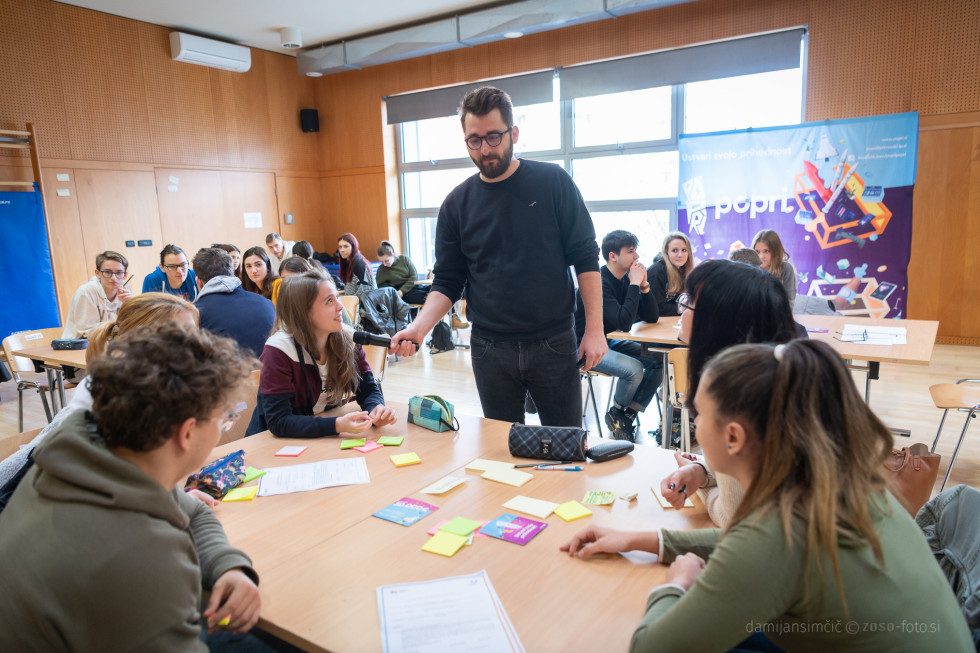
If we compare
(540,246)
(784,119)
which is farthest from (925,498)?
(784,119)

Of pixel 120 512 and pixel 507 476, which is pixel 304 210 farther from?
pixel 120 512

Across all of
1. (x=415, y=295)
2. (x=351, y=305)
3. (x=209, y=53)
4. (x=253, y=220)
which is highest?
(x=209, y=53)

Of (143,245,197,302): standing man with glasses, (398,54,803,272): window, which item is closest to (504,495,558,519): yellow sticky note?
(143,245,197,302): standing man with glasses

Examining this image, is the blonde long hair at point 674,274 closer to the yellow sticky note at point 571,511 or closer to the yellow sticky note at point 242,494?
the yellow sticky note at point 571,511

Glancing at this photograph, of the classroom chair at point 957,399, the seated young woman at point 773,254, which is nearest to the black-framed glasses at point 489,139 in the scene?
the classroom chair at point 957,399

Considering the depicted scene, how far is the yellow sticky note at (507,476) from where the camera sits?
5.43 feet

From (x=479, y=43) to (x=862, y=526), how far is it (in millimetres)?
7773

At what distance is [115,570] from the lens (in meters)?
0.89

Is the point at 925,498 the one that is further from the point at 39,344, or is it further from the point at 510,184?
the point at 39,344

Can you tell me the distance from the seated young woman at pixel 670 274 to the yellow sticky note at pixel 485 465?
295 centimetres

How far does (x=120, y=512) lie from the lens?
0.92 m

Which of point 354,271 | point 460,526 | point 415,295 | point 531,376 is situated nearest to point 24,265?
point 354,271

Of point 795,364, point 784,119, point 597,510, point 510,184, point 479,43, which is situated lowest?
point 597,510

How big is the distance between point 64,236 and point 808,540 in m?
7.84
